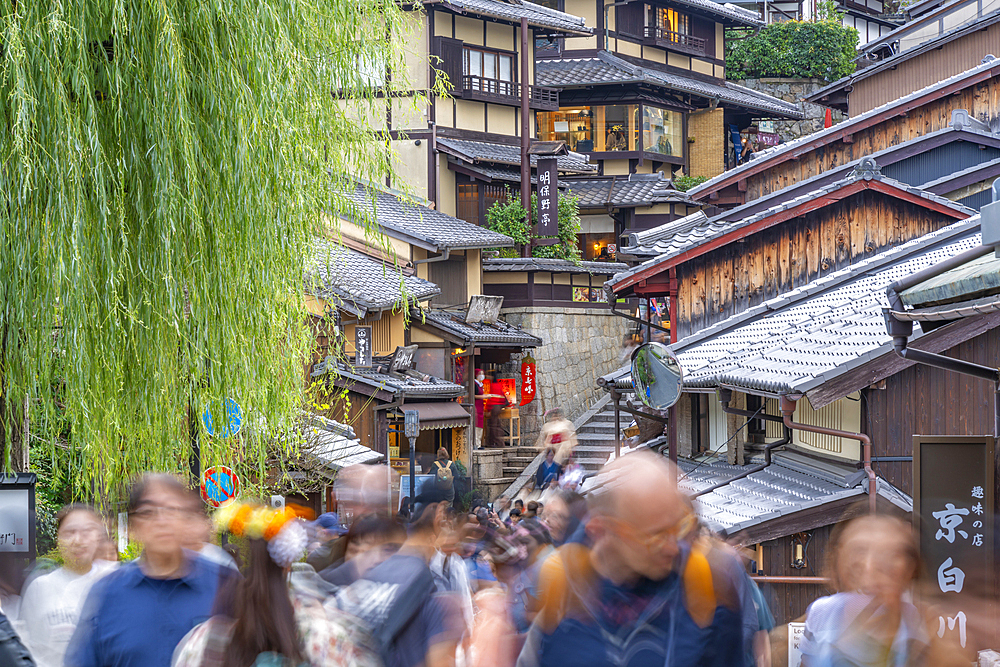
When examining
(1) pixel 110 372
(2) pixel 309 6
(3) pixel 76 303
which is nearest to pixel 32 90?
(3) pixel 76 303

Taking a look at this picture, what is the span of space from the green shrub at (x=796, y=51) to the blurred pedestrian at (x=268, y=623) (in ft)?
125

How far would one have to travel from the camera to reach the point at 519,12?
1119 inches

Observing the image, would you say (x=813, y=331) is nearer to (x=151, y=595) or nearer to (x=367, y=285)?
(x=151, y=595)

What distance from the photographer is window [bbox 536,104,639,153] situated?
3272cm

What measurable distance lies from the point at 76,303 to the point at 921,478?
6075mm

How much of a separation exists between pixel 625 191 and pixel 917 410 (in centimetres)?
2400

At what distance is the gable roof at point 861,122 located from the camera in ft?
50.5

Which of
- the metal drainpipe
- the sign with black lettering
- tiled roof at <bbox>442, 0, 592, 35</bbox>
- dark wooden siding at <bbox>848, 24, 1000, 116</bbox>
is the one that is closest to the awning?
the sign with black lettering

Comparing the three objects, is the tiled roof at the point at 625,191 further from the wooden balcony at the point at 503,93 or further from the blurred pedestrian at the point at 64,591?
the blurred pedestrian at the point at 64,591

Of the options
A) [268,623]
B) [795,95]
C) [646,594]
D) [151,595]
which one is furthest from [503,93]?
[646,594]

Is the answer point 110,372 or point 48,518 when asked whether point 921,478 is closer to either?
point 110,372

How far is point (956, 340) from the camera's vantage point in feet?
24.9

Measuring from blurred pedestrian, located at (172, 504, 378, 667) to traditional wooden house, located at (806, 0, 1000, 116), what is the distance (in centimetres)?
1713

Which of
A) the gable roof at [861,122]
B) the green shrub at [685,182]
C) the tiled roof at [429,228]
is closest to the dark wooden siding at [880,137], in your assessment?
the gable roof at [861,122]
